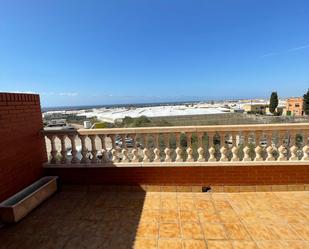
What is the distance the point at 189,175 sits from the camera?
139 inches

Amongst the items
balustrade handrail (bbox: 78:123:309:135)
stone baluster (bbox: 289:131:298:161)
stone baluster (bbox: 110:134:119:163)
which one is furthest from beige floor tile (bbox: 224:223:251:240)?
stone baluster (bbox: 110:134:119:163)

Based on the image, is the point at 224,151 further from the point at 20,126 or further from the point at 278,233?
the point at 20,126

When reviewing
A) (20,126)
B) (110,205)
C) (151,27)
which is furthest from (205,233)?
(151,27)

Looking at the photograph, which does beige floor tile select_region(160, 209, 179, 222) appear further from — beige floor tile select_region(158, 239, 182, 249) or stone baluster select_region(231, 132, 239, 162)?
stone baluster select_region(231, 132, 239, 162)

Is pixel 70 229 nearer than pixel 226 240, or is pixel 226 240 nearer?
pixel 226 240

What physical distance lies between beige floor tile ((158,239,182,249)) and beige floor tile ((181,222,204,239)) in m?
0.13

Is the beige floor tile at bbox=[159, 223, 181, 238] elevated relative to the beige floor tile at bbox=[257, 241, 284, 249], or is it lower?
lower

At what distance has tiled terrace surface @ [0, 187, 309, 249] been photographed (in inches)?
88.8

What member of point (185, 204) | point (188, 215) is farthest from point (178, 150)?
point (188, 215)

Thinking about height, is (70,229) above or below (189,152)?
below

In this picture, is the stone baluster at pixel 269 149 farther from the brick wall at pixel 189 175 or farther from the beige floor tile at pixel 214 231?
the beige floor tile at pixel 214 231

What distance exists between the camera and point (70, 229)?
2.57m

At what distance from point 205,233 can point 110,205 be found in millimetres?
1551

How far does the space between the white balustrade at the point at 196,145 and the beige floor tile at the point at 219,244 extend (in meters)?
1.40
